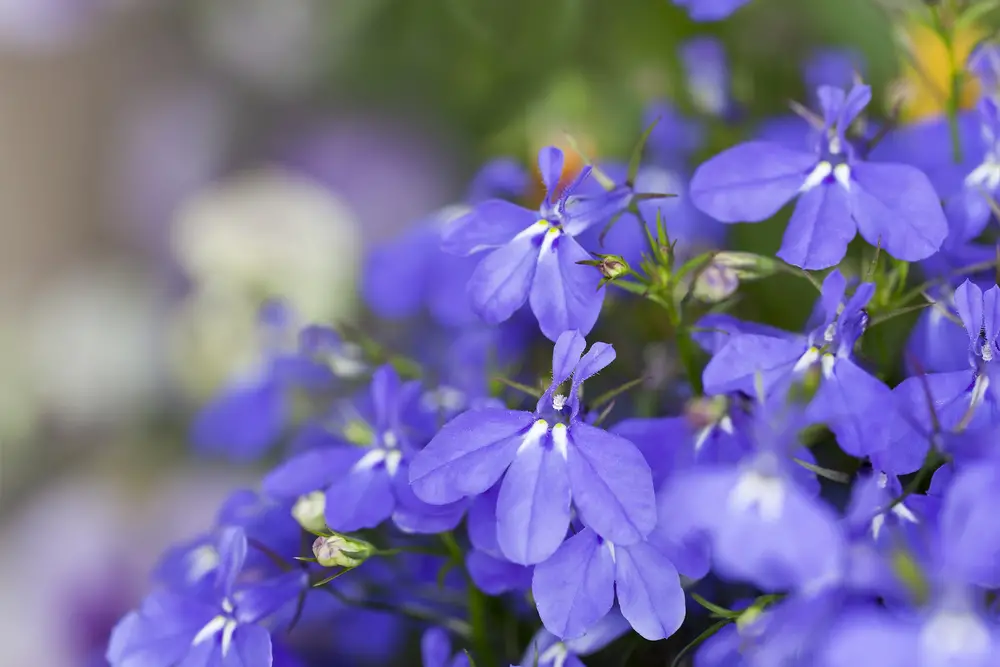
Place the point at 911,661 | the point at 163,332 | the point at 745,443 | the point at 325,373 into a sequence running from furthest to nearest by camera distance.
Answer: the point at 163,332 → the point at 325,373 → the point at 745,443 → the point at 911,661

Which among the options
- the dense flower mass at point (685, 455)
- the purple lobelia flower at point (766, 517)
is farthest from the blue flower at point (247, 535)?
the purple lobelia flower at point (766, 517)

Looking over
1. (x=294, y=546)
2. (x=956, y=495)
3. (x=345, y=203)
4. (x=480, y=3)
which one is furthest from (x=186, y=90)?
(x=956, y=495)

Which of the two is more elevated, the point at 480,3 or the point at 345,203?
the point at 480,3

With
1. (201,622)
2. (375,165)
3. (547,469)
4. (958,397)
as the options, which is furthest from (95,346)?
(958,397)

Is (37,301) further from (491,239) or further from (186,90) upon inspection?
(491,239)

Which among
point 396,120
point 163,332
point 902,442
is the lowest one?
point 163,332

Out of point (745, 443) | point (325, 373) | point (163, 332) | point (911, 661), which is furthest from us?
point (163, 332)

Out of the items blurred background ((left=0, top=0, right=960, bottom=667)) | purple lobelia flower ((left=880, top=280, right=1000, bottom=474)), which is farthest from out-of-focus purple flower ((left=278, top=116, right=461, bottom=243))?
purple lobelia flower ((left=880, top=280, right=1000, bottom=474))
